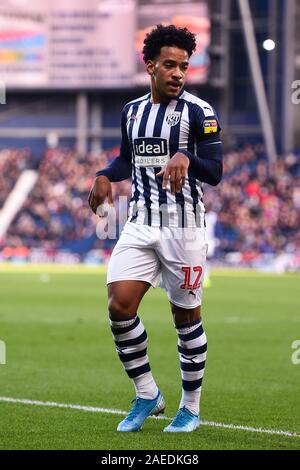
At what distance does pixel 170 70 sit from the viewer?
7.32 meters

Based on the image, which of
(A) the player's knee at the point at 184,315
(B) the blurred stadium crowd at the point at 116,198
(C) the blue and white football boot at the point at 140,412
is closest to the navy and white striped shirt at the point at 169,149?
(A) the player's knee at the point at 184,315

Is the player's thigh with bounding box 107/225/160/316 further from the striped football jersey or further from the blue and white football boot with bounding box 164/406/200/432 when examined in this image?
the blue and white football boot with bounding box 164/406/200/432

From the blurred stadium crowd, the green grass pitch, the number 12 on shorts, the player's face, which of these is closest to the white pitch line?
the green grass pitch

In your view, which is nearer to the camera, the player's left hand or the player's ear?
the player's left hand

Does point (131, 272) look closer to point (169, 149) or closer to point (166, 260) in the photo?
point (166, 260)

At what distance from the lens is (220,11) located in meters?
45.7

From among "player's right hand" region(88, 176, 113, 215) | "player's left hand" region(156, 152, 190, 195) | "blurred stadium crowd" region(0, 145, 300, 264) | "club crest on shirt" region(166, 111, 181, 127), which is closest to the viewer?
"player's left hand" region(156, 152, 190, 195)

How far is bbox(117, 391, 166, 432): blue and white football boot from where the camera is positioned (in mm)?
7332

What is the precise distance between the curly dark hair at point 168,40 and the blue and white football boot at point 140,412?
229 cm

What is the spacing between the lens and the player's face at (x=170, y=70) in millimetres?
7316

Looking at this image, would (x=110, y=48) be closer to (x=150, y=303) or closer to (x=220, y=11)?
(x=220, y=11)

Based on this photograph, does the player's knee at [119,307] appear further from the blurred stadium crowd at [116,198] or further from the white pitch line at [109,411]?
the blurred stadium crowd at [116,198]

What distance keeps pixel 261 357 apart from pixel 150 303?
933 cm

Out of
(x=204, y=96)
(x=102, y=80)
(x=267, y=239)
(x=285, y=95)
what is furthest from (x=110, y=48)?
(x=267, y=239)
